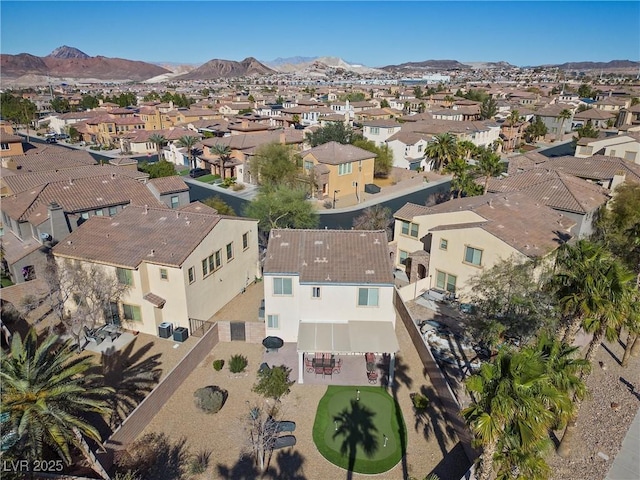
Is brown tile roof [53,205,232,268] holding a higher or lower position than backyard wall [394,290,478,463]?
higher

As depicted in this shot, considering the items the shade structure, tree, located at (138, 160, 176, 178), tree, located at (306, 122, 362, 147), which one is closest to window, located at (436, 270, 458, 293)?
the shade structure

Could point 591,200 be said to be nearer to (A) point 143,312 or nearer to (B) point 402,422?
(B) point 402,422

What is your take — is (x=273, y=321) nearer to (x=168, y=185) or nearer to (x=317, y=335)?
(x=317, y=335)

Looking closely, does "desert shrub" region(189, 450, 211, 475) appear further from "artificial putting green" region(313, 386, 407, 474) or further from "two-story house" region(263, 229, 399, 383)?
"two-story house" region(263, 229, 399, 383)

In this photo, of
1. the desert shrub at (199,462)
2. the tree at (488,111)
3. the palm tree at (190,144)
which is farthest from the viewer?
the tree at (488,111)

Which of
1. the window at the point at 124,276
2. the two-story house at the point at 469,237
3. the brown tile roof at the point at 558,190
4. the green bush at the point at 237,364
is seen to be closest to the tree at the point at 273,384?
the green bush at the point at 237,364

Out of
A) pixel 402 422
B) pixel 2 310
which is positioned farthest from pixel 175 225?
pixel 402 422

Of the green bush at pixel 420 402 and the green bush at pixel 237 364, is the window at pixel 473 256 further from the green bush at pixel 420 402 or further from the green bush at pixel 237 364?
the green bush at pixel 237 364

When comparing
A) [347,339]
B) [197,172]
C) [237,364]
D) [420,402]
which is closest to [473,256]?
[347,339]
